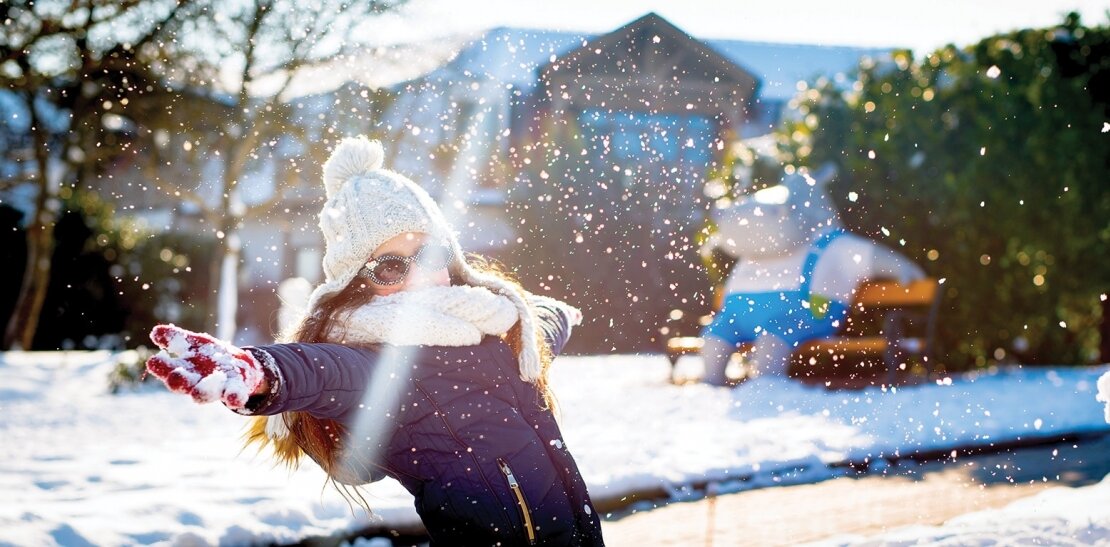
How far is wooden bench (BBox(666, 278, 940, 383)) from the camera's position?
8.73 m

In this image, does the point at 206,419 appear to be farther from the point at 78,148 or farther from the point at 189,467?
the point at 78,148

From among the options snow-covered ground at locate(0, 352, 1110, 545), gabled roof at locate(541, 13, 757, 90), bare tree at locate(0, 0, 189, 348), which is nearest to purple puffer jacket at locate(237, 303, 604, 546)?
snow-covered ground at locate(0, 352, 1110, 545)

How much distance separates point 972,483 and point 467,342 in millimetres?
3891

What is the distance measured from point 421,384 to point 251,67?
8.00 meters

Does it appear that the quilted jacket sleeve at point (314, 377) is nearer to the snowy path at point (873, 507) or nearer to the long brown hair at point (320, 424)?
the long brown hair at point (320, 424)

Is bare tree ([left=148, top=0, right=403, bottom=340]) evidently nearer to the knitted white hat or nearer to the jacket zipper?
the knitted white hat

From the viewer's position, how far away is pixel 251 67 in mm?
9625

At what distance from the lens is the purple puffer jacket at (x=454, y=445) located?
7.48 feet

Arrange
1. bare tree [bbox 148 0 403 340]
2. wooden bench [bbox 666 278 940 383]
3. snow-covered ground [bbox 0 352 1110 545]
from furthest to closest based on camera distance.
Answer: bare tree [bbox 148 0 403 340] < wooden bench [bbox 666 278 940 383] < snow-covered ground [bbox 0 352 1110 545]

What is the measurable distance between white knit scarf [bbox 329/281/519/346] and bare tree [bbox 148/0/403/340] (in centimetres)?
722

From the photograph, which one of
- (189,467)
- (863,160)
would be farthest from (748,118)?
(189,467)

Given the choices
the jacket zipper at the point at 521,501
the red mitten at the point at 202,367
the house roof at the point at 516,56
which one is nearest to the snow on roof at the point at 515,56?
the house roof at the point at 516,56

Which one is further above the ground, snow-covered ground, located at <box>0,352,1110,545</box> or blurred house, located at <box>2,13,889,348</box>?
blurred house, located at <box>2,13,889,348</box>

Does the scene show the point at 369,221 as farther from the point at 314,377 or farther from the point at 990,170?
the point at 990,170
